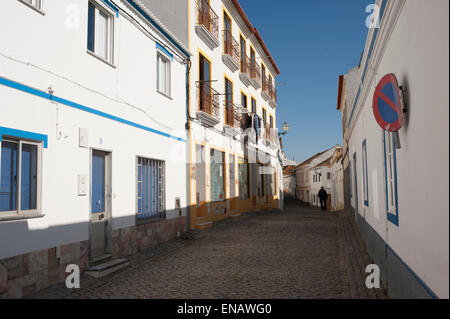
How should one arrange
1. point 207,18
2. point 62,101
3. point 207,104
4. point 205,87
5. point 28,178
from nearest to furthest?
point 28,178 → point 62,101 → point 207,104 → point 205,87 → point 207,18

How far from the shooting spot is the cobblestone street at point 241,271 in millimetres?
5938

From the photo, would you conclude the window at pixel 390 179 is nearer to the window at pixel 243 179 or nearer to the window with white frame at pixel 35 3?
the window with white frame at pixel 35 3

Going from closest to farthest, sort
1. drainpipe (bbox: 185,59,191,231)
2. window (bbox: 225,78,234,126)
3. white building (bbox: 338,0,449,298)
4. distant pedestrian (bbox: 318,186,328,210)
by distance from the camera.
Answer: white building (bbox: 338,0,449,298)
drainpipe (bbox: 185,59,191,231)
window (bbox: 225,78,234,126)
distant pedestrian (bbox: 318,186,328,210)

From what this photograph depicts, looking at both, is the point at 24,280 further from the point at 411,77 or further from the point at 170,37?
the point at 170,37

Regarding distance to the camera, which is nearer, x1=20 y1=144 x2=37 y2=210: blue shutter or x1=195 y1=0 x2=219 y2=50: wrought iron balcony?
x1=20 y1=144 x2=37 y2=210: blue shutter

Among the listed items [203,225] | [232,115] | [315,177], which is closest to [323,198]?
[232,115]

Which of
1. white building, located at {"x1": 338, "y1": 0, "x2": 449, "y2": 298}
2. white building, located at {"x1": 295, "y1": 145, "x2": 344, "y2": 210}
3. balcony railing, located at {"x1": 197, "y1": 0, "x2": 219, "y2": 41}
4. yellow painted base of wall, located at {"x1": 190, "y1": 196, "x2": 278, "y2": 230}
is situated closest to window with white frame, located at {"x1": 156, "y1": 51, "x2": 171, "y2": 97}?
balcony railing, located at {"x1": 197, "y1": 0, "x2": 219, "y2": 41}

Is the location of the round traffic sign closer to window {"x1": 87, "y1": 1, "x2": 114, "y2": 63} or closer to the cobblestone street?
the cobblestone street

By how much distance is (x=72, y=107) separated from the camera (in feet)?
22.7

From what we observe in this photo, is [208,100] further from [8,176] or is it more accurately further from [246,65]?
[8,176]

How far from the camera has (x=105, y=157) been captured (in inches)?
321

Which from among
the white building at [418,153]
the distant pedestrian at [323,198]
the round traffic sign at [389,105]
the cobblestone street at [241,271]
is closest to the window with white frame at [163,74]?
the cobblestone street at [241,271]

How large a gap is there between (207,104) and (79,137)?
739cm

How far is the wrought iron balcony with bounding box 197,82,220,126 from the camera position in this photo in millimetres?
13424
